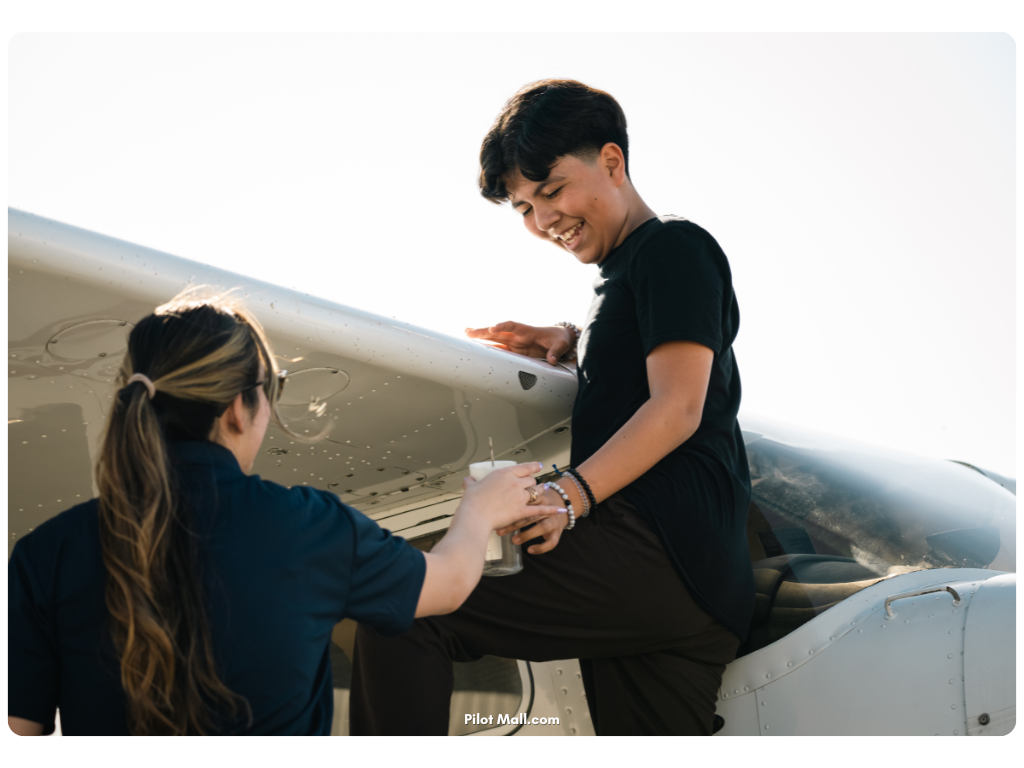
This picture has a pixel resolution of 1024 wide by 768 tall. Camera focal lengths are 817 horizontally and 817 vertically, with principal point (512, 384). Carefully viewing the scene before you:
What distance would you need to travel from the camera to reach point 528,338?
3.00 metres

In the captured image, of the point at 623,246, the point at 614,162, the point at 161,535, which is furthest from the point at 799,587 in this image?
the point at 161,535

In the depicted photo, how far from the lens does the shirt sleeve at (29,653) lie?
1516 mm

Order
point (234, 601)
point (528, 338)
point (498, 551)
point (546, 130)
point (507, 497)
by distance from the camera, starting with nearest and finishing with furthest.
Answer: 1. point (234, 601)
2. point (507, 497)
3. point (498, 551)
4. point (546, 130)
5. point (528, 338)

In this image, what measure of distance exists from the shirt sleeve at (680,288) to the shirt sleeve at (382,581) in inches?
34.6

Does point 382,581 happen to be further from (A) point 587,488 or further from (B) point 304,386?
(B) point 304,386

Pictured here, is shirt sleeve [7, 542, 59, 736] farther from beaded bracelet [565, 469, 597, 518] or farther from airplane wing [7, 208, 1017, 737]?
beaded bracelet [565, 469, 597, 518]

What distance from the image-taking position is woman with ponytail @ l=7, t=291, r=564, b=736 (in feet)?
4.75

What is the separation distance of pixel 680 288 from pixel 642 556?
0.70 metres

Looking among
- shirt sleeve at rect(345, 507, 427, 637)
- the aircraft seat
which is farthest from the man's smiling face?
shirt sleeve at rect(345, 507, 427, 637)

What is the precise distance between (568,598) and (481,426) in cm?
83

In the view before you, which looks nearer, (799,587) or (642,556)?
(642,556)

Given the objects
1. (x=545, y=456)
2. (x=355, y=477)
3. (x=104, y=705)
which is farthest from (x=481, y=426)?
(x=104, y=705)

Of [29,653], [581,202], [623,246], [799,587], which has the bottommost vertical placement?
[799,587]

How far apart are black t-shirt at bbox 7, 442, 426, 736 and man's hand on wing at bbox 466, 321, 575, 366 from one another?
4.86 feet
